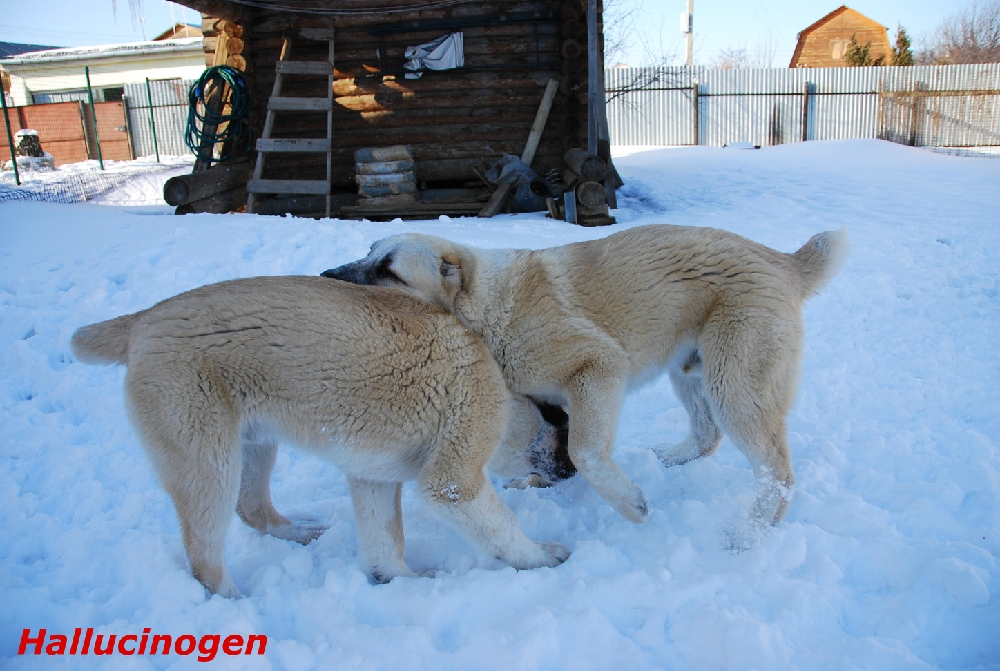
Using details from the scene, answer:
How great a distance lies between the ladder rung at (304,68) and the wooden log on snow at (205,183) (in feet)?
6.02

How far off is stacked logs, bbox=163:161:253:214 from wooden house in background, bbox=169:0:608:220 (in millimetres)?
530

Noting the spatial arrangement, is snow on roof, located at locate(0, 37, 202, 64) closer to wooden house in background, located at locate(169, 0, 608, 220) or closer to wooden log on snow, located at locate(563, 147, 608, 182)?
wooden house in background, located at locate(169, 0, 608, 220)

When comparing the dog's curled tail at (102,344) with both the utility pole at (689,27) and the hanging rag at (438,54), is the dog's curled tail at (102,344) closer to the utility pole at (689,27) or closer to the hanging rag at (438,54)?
the hanging rag at (438,54)

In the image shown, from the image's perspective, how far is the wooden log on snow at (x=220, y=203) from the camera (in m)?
10.2

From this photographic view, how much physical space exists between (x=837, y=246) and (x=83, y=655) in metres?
3.99

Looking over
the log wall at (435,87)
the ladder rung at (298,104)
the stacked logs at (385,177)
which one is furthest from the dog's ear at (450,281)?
the log wall at (435,87)

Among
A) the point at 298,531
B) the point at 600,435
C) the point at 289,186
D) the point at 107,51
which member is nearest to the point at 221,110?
the point at 289,186

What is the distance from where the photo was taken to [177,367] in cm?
275

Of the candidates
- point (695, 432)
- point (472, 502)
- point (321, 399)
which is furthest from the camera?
point (695, 432)

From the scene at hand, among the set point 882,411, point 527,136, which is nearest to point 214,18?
point 527,136

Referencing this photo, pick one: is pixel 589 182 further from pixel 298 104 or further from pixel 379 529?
pixel 379 529

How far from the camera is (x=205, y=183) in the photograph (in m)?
10.4

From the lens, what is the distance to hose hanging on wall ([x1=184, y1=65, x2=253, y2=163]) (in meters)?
11.6

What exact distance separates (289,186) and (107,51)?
26723mm
